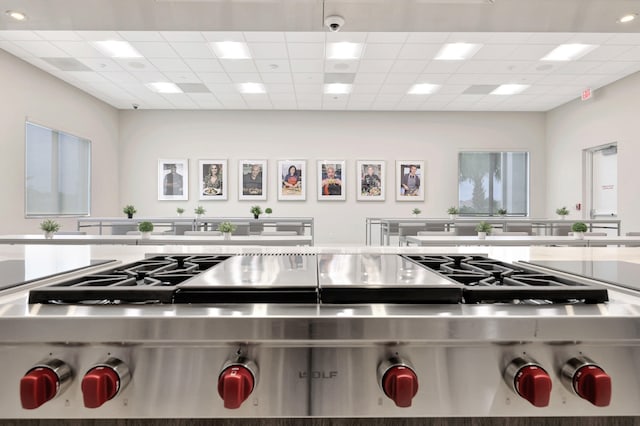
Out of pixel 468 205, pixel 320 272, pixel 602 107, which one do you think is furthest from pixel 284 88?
pixel 320 272

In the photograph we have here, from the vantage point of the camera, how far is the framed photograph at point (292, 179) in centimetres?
819

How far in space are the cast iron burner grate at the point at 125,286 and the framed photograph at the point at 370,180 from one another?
7455 millimetres

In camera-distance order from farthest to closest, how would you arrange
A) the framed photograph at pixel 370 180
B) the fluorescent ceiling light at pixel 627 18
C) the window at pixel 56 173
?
the framed photograph at pixel 370 180
the window at pixel 56 173
the fluorescent ceiling light at pixel 627 18

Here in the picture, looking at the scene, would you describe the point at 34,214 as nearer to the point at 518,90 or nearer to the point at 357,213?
the point at 357,213

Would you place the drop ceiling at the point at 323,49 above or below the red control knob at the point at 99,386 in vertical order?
above

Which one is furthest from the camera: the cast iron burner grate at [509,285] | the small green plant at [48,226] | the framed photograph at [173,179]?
the framed photograph at [173,179]

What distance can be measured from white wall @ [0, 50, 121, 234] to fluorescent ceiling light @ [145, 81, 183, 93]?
148 cm

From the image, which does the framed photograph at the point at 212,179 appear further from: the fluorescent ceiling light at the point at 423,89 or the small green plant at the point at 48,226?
the small green plant at the point at 48,226

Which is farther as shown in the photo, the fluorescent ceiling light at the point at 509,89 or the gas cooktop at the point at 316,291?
the fluorescent ceiling light at the point at 509,89

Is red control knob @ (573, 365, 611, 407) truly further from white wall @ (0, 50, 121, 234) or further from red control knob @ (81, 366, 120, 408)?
white wall @ (0, 50, 121, 234)

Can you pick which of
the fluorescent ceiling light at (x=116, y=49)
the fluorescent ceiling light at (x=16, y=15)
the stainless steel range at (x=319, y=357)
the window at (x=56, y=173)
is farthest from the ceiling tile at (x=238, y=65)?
the stainless steel range at (x=319, y=357)

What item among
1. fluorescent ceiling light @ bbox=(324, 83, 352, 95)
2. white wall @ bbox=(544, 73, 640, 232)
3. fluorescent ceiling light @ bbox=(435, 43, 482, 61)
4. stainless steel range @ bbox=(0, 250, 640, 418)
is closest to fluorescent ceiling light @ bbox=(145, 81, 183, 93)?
fluorescent ceiling light @ bbox=(324, 83, 352, 95)

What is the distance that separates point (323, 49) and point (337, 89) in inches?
67.8

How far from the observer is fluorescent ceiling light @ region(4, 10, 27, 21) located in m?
1.35
